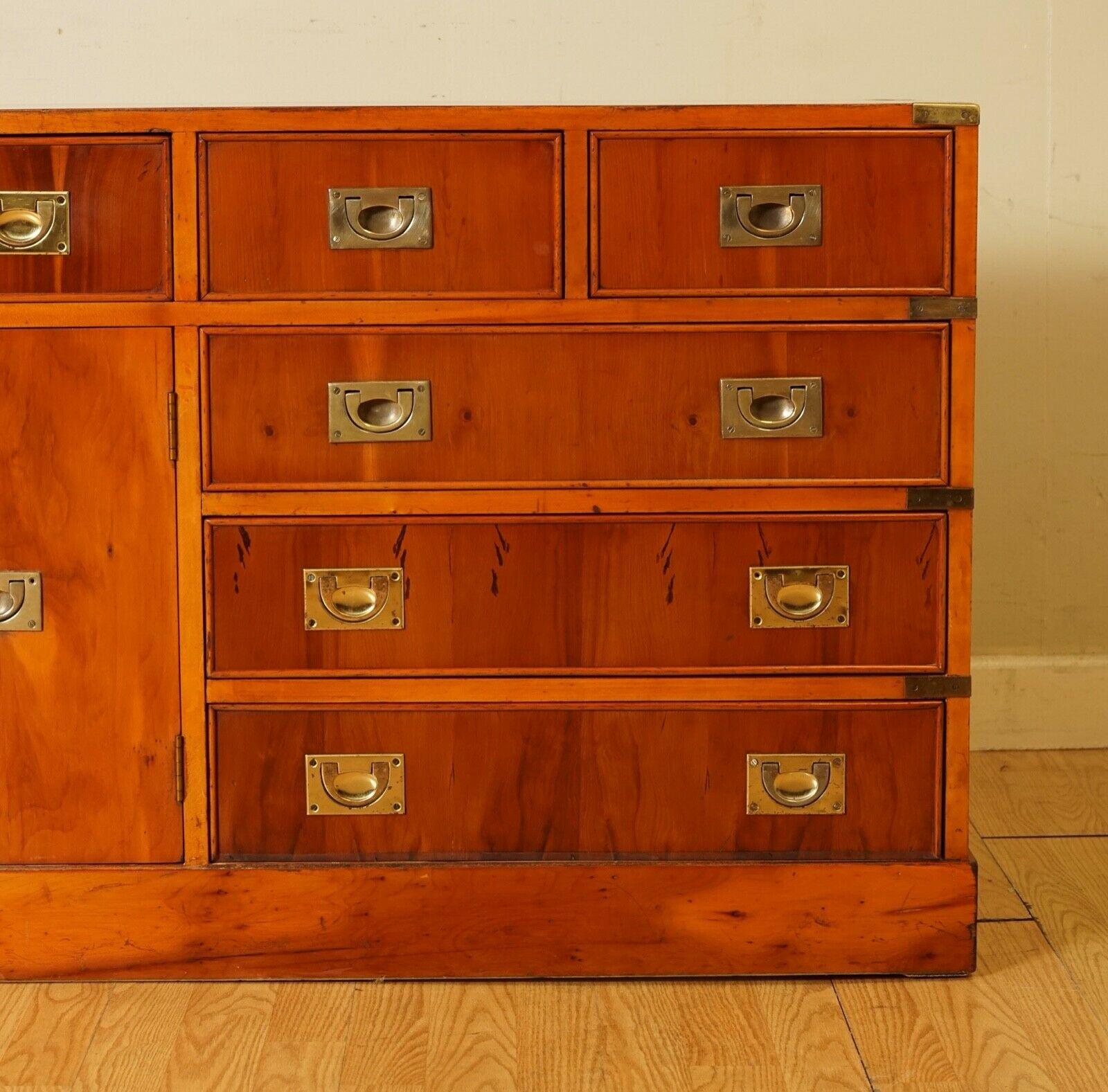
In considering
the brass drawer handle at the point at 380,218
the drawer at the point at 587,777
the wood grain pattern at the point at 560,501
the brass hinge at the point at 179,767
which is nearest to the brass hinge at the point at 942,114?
the wood grain pattern at the point at 560,501

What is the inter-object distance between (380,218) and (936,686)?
83cm

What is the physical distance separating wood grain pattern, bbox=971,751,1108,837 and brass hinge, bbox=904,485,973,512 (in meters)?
0.75

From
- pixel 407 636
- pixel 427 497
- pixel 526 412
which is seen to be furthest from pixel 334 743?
pixel 526 412

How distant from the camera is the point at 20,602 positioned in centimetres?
140

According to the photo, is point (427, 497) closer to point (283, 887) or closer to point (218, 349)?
point (218, 349)

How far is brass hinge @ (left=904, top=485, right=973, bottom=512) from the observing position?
4.53 ft

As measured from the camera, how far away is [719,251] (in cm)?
138

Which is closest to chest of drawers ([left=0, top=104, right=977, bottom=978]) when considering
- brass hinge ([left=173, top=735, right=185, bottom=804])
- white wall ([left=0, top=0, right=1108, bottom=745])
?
brass hinge ([left=173, top=735, right=185, bottom=804])

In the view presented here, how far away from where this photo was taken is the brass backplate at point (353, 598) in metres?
1.40

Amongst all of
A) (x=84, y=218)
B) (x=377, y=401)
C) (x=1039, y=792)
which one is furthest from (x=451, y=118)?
(x=1039, y=792)

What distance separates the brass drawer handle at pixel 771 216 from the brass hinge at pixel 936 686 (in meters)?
0.51

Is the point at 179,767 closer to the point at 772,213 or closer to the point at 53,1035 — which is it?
the point at 53,1035

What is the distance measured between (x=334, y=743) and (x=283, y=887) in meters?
0.18

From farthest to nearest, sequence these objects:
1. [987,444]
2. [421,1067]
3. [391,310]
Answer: [987,444], [391,310], [421,1067]
